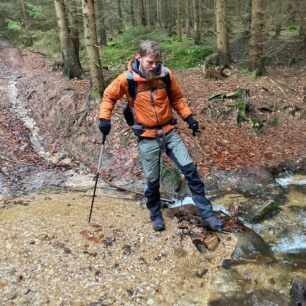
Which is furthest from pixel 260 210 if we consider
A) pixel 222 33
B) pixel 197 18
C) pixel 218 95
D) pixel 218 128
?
pixel 197 18

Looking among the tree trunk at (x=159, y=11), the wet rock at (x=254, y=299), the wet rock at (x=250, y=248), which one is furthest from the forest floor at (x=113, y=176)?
the tree trunk at (x=159, y=11)

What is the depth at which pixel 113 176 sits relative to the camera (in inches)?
331

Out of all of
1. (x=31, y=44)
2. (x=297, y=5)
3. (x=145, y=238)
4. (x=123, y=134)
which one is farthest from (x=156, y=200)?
(x=31, y=44)

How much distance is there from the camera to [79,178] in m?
8.41

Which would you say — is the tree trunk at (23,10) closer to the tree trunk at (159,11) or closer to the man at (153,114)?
the tree trunk at (159,11)

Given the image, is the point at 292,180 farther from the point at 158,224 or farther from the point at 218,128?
the point at 158,224

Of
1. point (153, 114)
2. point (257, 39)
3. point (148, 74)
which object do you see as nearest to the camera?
point (148, 74)

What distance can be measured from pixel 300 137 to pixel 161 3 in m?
34.2

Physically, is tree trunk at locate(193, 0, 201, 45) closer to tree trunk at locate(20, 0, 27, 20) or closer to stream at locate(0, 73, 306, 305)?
stream at locate(0, 73, 306, 305)

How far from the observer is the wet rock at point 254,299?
4.73 m

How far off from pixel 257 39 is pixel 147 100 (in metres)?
9.21

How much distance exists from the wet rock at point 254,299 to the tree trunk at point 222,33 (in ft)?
38.8

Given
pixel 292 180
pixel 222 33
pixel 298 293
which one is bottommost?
pixel 292 180

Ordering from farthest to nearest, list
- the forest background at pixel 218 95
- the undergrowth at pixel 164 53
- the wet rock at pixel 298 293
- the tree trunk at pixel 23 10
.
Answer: the tree trunk at pixel 23 10 → the undergrowth at pixel 164 53 → the forest background at pixel 218 95 → the wet rock at pixel 298 293
